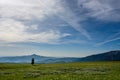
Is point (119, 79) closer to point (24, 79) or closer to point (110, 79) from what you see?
point (110, 79)

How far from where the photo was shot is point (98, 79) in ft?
97.6

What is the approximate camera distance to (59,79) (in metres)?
30.0

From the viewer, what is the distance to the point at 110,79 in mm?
29500

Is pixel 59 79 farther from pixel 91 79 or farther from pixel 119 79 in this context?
pixel 119 79

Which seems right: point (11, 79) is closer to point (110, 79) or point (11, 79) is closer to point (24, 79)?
point (24, 79)

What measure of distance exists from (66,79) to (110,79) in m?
5.89

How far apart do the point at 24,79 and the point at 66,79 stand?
6.01 meters

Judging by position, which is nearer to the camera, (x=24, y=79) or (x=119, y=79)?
(x=119, y=79)

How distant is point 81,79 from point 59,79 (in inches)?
117

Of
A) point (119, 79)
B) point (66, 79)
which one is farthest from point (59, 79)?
point (119, 79)

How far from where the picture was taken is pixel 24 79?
31.1 meters

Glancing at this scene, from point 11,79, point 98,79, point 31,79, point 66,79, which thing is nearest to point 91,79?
point 98,79

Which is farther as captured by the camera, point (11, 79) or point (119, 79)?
point (11, 79)

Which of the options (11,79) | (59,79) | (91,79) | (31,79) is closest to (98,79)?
(91,79)
